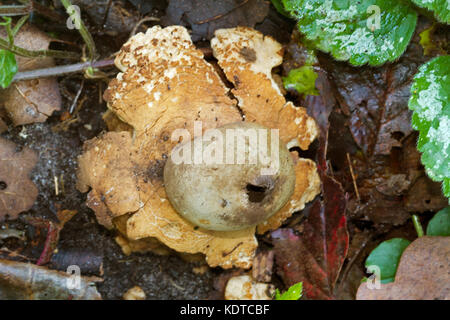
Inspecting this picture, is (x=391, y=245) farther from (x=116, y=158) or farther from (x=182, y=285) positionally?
(x=116, y=158)

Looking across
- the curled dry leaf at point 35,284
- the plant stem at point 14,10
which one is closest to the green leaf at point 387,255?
the curled dry leaf at point 35,284

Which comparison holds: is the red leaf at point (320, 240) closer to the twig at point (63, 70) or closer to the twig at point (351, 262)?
the twig at point (351, 262)

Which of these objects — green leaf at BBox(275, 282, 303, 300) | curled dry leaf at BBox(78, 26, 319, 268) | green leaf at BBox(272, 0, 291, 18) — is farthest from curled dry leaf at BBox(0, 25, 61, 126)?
green leaf at BBox(275, 282, 303, 300)

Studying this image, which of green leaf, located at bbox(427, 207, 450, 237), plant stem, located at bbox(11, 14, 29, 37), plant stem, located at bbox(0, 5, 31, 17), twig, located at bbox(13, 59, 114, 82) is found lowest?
green leaf, located at bbox(427, 207, 450, 237)

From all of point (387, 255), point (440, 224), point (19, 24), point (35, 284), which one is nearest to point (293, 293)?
point (387, 255)

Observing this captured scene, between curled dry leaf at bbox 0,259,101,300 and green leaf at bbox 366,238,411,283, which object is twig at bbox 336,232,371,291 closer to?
green leaf at bbox 366,238,411,283

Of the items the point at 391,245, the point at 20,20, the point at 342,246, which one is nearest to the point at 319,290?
the point at 342,246
